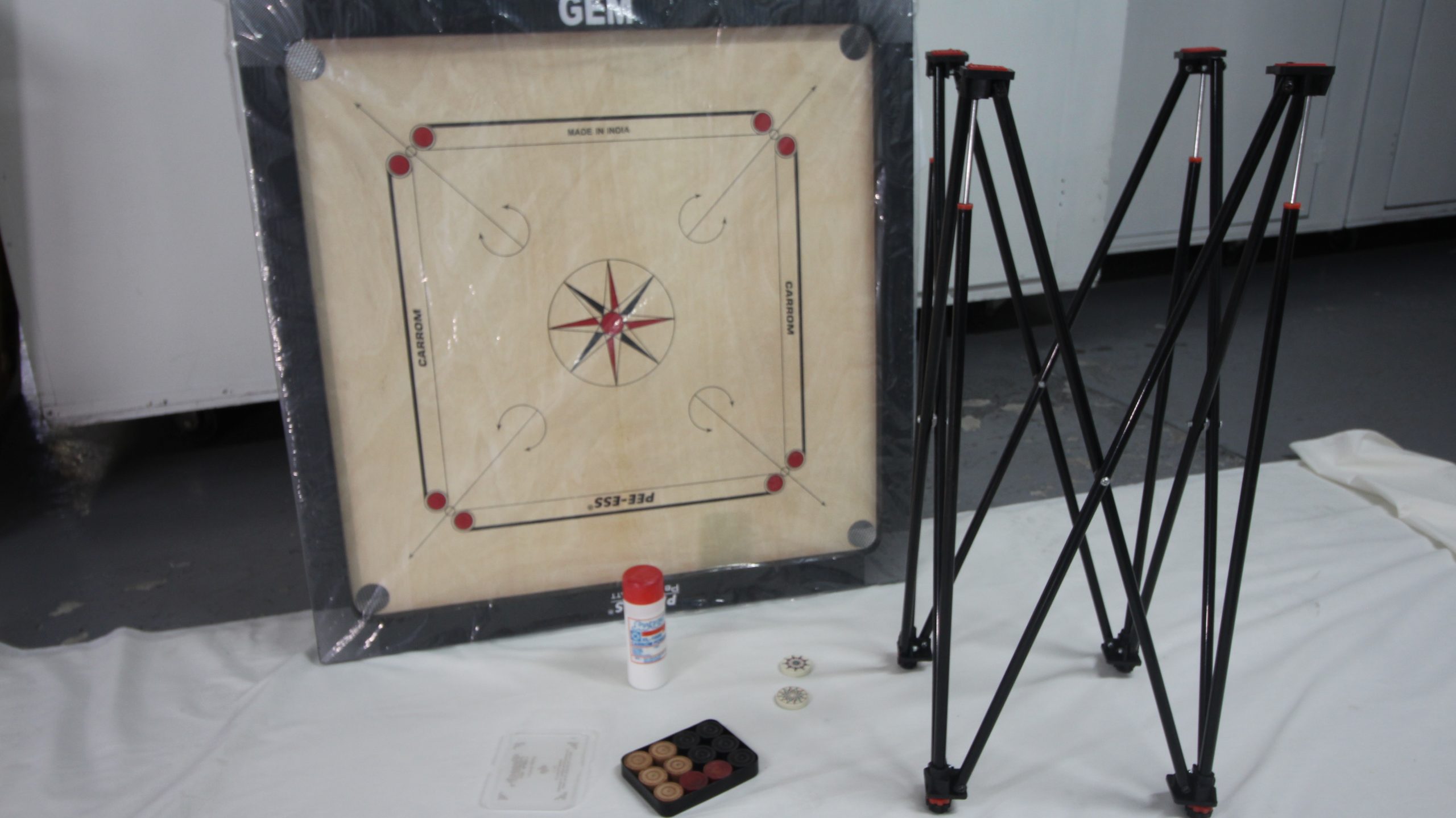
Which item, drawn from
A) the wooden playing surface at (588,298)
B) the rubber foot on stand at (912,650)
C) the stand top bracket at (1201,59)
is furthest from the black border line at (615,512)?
the stand top bracket at (1201,59)

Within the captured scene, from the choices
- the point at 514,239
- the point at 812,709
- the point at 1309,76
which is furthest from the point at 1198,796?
the point at 514,239

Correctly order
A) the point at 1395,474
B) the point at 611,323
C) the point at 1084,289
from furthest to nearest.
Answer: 1. the point at 1395,474
2. the point at 611,323
3. the point at 1084,289

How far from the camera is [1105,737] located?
95 centimetres

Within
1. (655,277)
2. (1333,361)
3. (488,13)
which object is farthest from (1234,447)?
(488,13)

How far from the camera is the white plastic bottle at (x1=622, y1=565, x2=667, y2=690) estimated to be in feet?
3.32

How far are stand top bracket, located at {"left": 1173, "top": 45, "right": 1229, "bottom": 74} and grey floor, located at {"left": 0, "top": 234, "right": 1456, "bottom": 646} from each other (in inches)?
29.5

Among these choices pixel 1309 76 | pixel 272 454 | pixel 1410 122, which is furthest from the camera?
pixel 1410 122

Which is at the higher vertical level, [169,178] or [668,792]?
[169,178]

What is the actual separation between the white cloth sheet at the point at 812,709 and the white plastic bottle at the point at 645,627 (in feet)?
0.08

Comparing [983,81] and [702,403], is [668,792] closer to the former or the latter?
[702,403]

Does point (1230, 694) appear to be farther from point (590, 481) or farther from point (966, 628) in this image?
point (590, 481)

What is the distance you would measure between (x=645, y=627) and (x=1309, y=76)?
0.74m

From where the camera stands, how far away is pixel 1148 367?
2.78ft

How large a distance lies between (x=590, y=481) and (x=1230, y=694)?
0.69 metres
